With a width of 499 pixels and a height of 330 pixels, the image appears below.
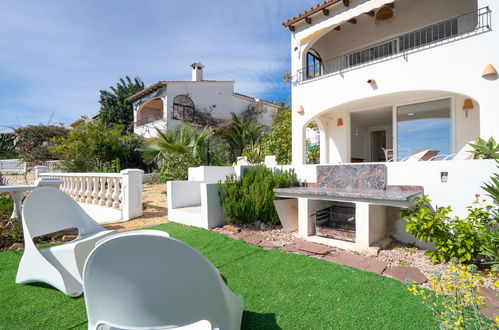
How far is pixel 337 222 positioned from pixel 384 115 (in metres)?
6.83

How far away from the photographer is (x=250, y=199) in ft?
19.8

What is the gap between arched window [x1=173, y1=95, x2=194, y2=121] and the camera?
1942 cm

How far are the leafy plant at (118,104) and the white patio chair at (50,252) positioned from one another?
26.2 m

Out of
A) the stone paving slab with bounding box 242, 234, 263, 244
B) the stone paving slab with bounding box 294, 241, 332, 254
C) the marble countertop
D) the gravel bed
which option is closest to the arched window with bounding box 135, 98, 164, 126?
the gravel bed

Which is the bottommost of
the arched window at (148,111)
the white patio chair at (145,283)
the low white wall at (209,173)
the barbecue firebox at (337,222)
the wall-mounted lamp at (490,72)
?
the barbecue firebox at (337,222)

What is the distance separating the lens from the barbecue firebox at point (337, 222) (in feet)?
17.0

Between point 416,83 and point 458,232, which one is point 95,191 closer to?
point 458,232

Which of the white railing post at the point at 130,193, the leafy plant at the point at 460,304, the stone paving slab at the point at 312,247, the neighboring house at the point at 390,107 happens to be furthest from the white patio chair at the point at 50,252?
the neighboring house at the point at 390,107

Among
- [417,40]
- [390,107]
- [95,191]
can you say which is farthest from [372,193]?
[95,191]

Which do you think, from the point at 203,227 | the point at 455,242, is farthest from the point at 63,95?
the point at 455,242

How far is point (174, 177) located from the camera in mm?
10820

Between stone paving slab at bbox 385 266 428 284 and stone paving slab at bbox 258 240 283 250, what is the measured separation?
1.97 meters

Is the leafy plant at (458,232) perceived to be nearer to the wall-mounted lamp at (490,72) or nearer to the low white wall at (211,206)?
the wall-mounted lamp at (490,72)

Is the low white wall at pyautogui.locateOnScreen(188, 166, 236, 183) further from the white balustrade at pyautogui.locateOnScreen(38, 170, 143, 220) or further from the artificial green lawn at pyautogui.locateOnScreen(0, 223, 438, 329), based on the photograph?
the artificial green lawn at pyautogui.locateOnScreen(0, 223, 438, 329)
